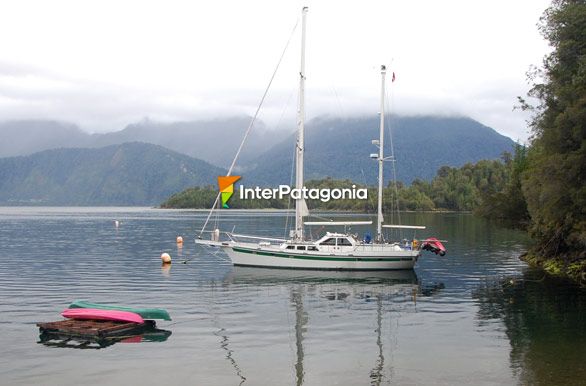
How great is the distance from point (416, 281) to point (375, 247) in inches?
220

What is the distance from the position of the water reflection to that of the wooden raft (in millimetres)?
17182

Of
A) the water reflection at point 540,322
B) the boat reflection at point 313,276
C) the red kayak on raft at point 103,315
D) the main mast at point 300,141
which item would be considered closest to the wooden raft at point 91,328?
the red kayak on raft at point 103,315

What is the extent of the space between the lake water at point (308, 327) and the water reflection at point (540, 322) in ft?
0.25

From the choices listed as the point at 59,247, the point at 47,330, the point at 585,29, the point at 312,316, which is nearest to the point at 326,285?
the point at 312,316

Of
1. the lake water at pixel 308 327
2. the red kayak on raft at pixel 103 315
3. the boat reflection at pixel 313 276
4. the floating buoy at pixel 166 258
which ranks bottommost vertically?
the lake water at pixel 308 327

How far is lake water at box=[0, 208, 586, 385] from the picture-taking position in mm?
23234

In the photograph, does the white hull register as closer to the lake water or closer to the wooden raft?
the lake water

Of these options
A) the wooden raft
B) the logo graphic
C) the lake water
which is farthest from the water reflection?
the logo graphic

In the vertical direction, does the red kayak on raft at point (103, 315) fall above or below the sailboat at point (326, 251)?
below

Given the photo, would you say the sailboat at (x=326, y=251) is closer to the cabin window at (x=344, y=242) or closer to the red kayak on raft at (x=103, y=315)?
the cabin window at (x=344, y=242)

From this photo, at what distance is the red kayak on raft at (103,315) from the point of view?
96.6ft

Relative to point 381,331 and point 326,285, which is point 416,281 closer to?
point 326,285

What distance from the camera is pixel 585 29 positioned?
4591 cm

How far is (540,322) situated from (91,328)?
23.0 metres
